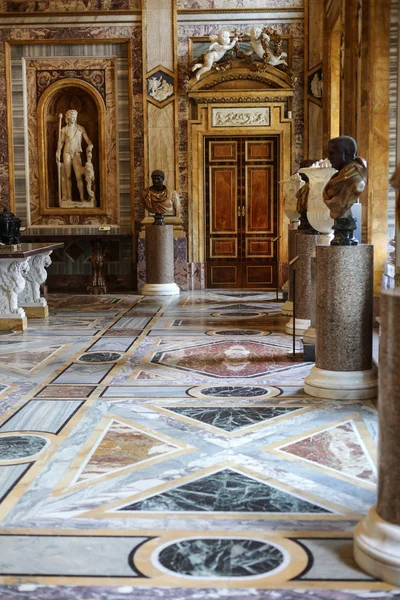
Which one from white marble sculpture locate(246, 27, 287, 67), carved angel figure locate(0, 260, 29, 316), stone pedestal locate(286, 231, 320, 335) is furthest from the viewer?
white marble sculpture locate(246, 27, 287, 67)

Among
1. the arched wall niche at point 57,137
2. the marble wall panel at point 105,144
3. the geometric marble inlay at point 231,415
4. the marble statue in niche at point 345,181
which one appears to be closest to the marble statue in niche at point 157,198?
the marble wall panel at point 105,144

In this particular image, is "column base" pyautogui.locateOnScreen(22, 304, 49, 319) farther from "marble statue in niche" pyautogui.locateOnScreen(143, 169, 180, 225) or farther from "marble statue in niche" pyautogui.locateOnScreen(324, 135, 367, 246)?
"marble statue in niche" pyautogui.locateOnScreen(324, 135, 367, 246)

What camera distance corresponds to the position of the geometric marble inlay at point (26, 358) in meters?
7.15

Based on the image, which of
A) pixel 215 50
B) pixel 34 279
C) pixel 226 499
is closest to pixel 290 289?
pixel 34 279

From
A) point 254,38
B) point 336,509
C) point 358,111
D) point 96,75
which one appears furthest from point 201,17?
point 336,509

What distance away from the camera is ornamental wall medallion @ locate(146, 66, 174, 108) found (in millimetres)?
14117

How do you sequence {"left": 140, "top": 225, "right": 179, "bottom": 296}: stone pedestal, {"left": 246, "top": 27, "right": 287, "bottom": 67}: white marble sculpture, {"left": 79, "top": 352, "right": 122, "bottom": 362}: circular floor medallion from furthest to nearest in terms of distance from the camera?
{"left": 246, "top": 27, "right": 287, "bottom": 67}: white marble sculpture, {"left": 140, "top": 225, "right": 179, "bottom": 296}: stone pedestal, {"left": 79, "top": 352, "right": 122, "bottom": 362}: circular floor medallion

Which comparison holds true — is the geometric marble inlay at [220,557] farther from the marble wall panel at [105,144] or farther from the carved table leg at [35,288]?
the marble wall panel at [105,144]

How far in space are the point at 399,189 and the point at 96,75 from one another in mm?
12287

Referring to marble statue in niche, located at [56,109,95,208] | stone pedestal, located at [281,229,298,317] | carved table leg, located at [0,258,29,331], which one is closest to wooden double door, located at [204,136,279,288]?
marble statue in niche, located at [56,109,95,208]

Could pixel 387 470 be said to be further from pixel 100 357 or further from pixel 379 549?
pixel 100 357

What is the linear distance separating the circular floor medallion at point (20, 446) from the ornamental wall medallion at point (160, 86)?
10263 millimetres

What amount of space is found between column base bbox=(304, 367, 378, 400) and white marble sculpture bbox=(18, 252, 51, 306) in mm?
5390

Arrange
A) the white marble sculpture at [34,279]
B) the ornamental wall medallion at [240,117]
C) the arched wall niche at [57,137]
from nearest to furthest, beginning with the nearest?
the white marble sculpture at [34,279]
the ornamental wall medallion at [240,117]
the arched wall niche at [57,137]
